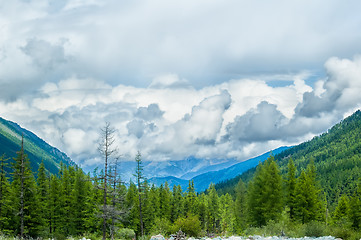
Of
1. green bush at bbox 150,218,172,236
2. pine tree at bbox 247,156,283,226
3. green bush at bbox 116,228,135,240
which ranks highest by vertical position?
pine tree at bbox 247,156,283,226

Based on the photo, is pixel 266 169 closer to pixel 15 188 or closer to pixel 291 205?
pixel 291 205

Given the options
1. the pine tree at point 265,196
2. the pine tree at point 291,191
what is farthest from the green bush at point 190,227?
the pine tree at point 291,191

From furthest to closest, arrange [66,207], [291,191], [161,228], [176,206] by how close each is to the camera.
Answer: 1. [176,206]
2. [66,207]
3. [161,228]
4. [291,191]

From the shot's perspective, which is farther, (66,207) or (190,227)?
(66,207)

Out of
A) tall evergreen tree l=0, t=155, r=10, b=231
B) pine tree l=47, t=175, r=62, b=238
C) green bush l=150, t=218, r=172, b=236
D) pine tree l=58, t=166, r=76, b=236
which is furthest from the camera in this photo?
pine tree l=47, t=175, r=62, b=238

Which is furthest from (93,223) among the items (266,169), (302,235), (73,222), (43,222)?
(302,235)

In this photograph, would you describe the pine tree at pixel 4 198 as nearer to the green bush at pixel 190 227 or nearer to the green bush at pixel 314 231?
the green bush at pixel 190 227

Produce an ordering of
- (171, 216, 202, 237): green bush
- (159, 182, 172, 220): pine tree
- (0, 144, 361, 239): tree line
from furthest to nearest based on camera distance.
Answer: (159, 182, 172, 220): pine tree < (0, 144, 361, 239): tree line < (171, 216, 202, 237): green bush

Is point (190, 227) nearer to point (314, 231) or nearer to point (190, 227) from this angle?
point (190, 227)

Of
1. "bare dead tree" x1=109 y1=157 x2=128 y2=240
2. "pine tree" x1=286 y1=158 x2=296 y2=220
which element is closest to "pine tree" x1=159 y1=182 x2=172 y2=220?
"bare dead tree" x1=109 y1=157 x2=128 y2=240

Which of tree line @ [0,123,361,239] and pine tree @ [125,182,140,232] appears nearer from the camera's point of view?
tree line @ [0,123,361,239]

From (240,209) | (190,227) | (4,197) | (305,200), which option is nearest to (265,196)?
(305,200)

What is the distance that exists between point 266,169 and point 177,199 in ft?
140

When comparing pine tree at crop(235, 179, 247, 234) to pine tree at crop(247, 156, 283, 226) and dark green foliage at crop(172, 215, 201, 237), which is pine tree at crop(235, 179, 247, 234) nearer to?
pine tree at crop(247, 156, 283, 226)
